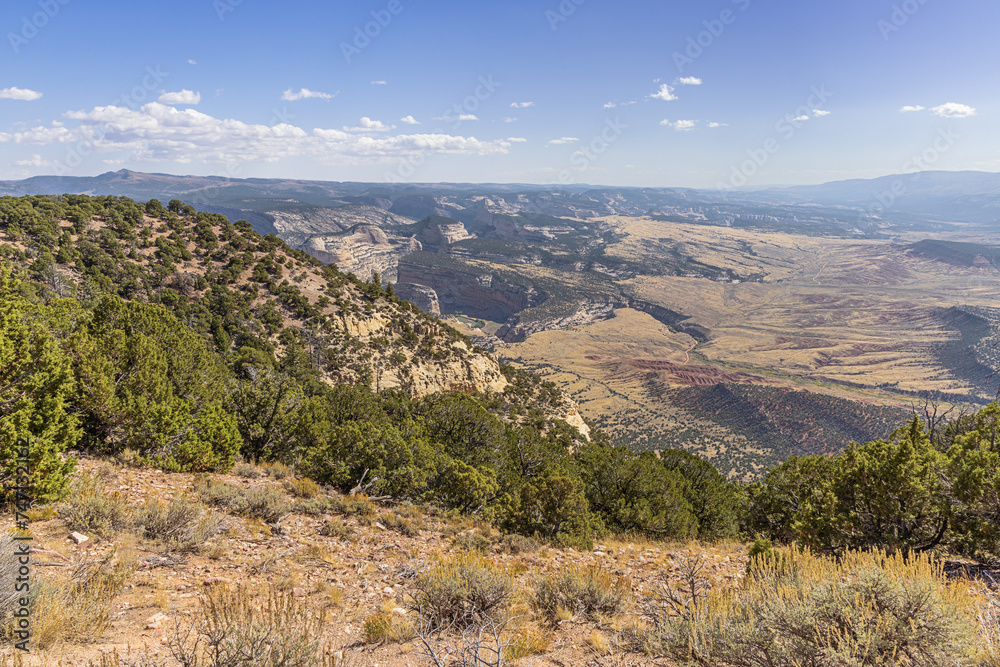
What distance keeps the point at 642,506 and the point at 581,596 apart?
24.6 feet

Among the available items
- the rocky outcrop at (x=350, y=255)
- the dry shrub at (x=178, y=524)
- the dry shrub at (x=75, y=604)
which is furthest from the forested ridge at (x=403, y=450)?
the rocky outcrop at (x=350, y=255)

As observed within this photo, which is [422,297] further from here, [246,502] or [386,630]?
[386,630]

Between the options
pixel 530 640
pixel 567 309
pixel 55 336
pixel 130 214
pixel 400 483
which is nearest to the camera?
pixel 530 640

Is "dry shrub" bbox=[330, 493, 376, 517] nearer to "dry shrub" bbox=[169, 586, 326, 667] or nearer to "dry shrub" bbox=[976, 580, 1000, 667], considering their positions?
"dry shrub" bbox=[169, 586, 326, 667]

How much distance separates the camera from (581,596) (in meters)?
6.98

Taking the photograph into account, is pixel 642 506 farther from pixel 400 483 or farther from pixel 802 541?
pixel 400 483

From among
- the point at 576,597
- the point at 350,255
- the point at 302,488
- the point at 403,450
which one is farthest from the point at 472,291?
the point at 576,597

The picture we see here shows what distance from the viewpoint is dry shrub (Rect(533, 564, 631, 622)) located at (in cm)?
686

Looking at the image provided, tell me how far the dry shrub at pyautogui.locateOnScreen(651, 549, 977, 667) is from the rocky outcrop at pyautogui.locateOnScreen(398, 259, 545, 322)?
6048 inches

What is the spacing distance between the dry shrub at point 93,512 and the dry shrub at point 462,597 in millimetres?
5311

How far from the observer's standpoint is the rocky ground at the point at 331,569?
17.6ft

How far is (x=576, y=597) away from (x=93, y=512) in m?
8.12

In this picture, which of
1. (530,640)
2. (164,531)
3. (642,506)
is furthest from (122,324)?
(642,506)

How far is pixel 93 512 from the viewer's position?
7.37 metres
